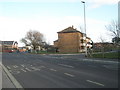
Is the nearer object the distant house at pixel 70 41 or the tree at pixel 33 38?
the distant house at pixel 70 41

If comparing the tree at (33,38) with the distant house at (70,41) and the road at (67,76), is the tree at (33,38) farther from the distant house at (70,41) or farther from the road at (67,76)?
the road at (67,76)

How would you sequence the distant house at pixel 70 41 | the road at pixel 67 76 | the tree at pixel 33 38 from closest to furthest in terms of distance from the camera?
1. the road at pixel 67 76
2. the distant house at pixel 70 41
3. the tree at pixel 33 38

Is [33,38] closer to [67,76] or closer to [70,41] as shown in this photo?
[70,41]

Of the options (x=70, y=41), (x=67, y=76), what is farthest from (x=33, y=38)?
(x=67, y=76)

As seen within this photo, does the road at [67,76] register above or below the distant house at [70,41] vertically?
below

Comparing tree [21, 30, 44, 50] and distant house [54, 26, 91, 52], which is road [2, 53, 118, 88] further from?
tree [21, 30, 44, 50]

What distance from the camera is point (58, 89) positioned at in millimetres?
9062

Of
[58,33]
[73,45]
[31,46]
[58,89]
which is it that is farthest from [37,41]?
[58,89]

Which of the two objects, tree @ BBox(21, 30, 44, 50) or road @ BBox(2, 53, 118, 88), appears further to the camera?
tree @ BBox(21, 30, 44, 50)

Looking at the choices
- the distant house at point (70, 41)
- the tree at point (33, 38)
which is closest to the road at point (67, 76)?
the distant house at point (70, 41)

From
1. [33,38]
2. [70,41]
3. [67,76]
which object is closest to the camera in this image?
[67,76]

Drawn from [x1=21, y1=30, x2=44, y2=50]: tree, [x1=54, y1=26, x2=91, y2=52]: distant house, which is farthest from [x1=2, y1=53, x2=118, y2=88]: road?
[x1=21, y1=30, x2=44, y2=50]: tree

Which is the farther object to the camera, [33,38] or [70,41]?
[33,38]

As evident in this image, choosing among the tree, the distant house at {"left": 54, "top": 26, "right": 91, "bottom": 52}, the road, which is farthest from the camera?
the tree
